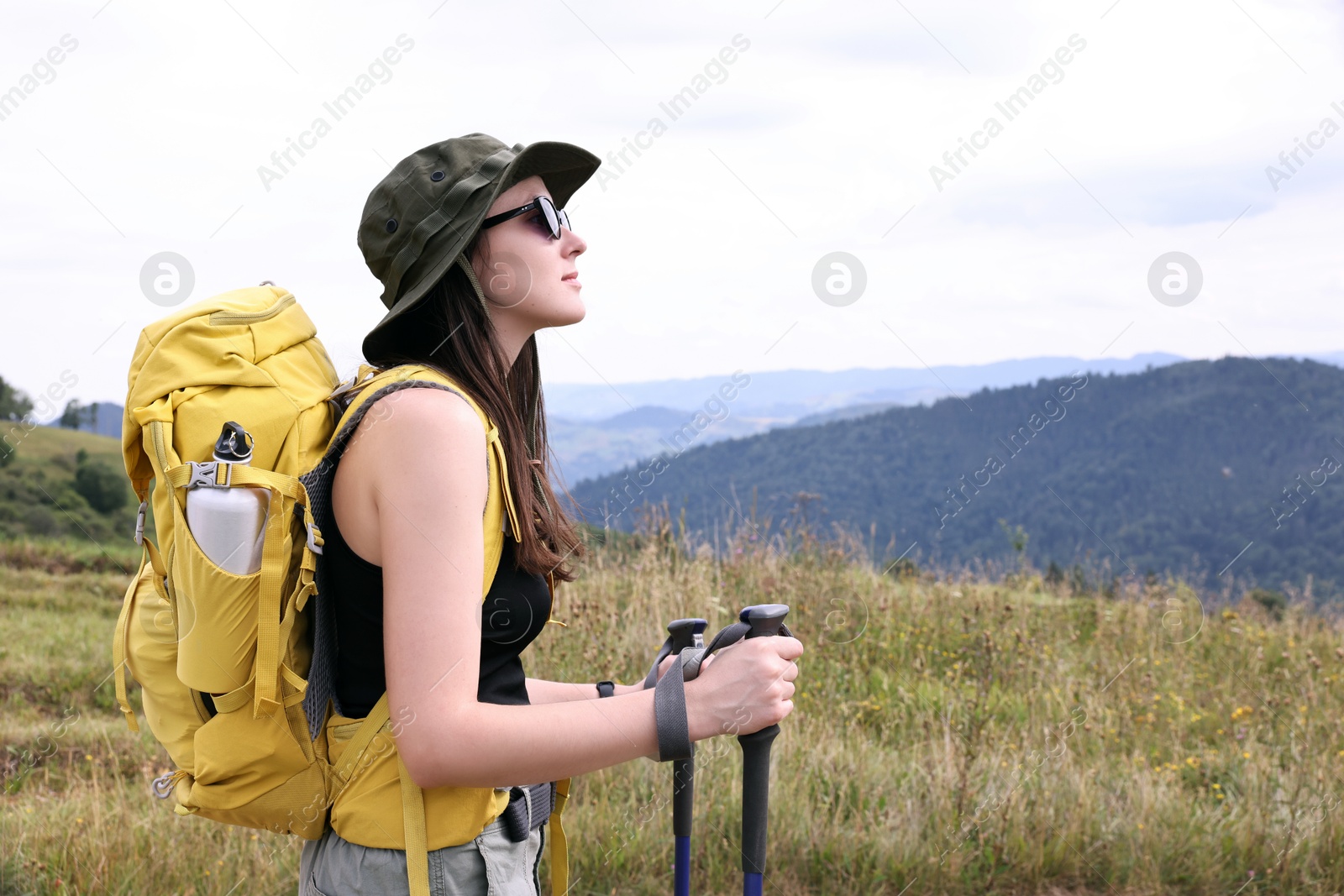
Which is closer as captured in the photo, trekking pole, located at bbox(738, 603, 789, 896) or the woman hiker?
the woman hiker

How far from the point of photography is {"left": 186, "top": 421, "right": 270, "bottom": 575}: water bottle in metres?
1.26

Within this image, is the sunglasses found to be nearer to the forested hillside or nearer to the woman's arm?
the woman's arm

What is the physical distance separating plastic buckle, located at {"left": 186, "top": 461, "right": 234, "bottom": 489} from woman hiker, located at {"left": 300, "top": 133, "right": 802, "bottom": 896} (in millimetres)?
130

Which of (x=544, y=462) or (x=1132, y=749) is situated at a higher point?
(x=544, y=462)

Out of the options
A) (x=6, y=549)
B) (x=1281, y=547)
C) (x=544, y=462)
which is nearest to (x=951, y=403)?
(x=1281, y=547)

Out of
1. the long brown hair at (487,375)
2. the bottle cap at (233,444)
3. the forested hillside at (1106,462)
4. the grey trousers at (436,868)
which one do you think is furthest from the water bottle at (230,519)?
the forested hillside at (1106,462)

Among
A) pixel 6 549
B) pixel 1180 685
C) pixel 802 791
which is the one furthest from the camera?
pixel 6 549

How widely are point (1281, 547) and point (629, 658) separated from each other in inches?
2755

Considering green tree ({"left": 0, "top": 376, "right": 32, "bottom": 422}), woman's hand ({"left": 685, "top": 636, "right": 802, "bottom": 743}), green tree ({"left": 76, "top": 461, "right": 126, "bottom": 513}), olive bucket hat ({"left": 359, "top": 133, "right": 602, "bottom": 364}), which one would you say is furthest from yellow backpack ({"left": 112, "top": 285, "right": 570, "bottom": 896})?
green tree ({"left": 0, "top": 376, "right": 32, "bottom": 422})

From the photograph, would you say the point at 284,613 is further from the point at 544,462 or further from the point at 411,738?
the point at 544,462

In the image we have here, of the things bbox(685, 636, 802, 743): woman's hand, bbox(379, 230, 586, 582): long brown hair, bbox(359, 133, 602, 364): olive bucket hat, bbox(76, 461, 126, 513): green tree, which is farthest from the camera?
bbox(76, 461, 126, 513): green tree

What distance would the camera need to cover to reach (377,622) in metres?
1.34

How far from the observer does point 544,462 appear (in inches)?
70.2

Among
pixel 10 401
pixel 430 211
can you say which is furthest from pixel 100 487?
pixel 430 211
